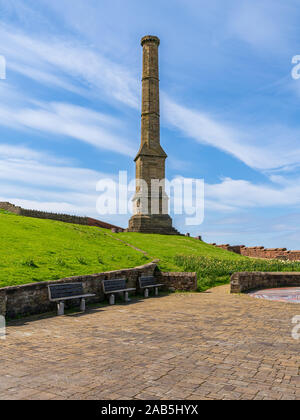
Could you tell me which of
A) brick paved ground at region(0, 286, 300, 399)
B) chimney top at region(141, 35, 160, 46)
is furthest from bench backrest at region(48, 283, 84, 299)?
chimney top at region(141, 35, 160, 46)

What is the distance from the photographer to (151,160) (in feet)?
131

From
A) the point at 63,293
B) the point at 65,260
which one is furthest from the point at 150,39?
the point at 63,293

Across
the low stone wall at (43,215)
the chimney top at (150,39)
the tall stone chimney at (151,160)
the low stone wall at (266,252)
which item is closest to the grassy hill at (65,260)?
the low stone wall at (43,215)

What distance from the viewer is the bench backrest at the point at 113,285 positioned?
1209cm

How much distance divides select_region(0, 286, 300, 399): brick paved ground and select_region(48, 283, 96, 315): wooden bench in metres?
0.52

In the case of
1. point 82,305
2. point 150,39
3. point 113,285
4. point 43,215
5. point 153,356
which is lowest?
point 153,356

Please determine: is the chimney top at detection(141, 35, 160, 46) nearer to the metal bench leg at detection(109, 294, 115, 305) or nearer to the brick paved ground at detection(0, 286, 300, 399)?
the metal bench leg at detection(109, 294, 115, 305)

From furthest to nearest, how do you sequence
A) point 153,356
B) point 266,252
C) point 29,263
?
point 266,252
point 29,263
point 153,356

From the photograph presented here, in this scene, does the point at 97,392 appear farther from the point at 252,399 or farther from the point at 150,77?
the point at 150,77

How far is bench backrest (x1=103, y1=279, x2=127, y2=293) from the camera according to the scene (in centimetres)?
1209

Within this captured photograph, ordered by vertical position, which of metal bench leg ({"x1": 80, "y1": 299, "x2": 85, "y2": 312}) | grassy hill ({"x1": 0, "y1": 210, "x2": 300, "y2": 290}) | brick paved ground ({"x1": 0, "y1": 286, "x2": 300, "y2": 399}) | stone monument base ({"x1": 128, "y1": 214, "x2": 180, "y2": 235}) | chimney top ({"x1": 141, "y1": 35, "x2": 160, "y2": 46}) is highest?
chimney top ({"x1": 141, "y1": 35, "x2": 160, "y2": 46})

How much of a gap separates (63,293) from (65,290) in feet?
0.39

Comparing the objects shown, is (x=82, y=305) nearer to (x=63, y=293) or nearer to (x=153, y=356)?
(x=63, y=293)

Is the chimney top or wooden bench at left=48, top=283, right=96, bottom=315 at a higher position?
the chimney top
